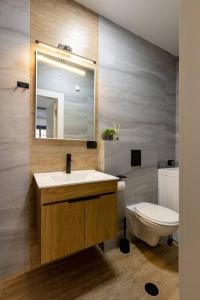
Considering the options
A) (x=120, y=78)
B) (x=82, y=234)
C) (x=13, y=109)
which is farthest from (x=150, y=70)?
(x=82, y=234)

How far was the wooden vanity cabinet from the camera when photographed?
4.02 feet

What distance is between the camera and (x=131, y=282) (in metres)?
1.48

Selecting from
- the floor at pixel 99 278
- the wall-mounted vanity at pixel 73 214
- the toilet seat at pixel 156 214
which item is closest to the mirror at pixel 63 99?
the wall-mounted vanity at pixel 73 214

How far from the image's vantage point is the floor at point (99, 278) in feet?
4.46

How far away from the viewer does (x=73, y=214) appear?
1.32 metres

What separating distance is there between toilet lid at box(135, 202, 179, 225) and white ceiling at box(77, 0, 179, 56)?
215 cm

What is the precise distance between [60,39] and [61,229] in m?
1.72

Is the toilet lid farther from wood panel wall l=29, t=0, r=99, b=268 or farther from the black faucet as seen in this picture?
the black faucet

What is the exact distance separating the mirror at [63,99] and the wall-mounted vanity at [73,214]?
521mm

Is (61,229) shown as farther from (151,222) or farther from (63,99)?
(63,99)

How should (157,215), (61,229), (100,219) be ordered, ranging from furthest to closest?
(157,215) < (100,219) < (61,229)

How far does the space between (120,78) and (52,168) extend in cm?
133

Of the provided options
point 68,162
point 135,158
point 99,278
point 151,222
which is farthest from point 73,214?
point 135,158

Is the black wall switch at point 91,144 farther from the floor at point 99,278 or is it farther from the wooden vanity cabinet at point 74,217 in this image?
the floor at point 99,278
